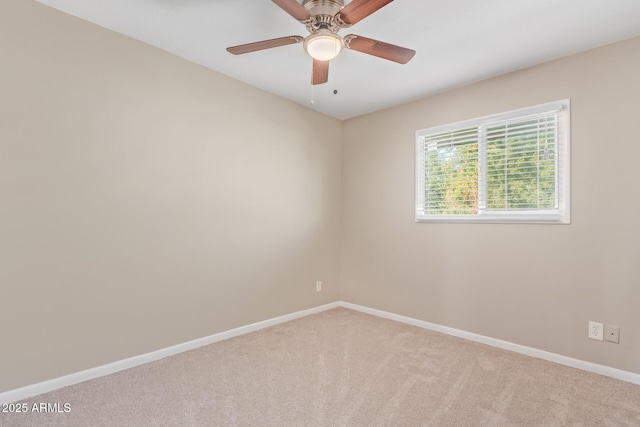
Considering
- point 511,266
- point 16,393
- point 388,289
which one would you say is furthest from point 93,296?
point 511,266

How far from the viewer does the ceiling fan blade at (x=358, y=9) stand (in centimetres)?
148

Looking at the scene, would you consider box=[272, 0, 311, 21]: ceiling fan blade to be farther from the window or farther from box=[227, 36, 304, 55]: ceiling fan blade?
the window

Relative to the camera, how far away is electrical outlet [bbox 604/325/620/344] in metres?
2.16

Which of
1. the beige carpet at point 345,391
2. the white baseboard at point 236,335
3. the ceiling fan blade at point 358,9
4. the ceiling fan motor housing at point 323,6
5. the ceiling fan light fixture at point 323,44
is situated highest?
the ceiling fan motor housing at point 323,6

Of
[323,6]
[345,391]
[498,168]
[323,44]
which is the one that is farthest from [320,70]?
[345,391]

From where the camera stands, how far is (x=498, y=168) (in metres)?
2.71

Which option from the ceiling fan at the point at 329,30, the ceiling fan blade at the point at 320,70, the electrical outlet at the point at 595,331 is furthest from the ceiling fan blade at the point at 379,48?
the electrical outlet at the point at 595,331

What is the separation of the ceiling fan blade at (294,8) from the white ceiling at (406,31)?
0.37 metres

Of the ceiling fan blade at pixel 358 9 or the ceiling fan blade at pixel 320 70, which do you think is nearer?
the ceiling fan blade at pixel 358 9

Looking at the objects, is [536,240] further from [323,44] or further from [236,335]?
[236,335]

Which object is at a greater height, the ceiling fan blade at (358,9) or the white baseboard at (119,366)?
the ceiling fan blade at (358,9)

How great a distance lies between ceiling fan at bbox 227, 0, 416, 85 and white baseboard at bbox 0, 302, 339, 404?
2200 millimetres

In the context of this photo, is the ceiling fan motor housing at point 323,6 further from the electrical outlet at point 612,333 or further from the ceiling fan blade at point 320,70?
the electrical outlet at point 612,333

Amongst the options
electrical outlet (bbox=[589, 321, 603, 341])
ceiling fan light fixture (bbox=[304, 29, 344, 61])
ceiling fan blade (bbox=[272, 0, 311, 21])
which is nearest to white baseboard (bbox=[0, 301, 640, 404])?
electrical outlet (bbox=[589, 321, 603, 341])
